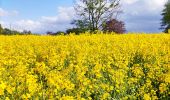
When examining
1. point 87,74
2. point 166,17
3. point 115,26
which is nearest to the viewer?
point 87,74

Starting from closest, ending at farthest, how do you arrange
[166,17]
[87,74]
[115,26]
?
[87,74]
[115,26]
[166,17]

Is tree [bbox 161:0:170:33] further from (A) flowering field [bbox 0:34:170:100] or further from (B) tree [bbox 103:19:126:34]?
(A) flowering field [bbox 0:34:170:100]

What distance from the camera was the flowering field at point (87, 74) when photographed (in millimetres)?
6436

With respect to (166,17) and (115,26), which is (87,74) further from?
(166,17)

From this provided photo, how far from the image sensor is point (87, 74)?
8883mm

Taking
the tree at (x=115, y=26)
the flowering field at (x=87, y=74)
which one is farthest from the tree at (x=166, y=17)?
the flowering field at (x=87, y=74)

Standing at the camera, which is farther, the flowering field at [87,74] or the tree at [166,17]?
the tree at [166,17]

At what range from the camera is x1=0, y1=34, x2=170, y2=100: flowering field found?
6.44 meters

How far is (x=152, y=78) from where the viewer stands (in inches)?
356

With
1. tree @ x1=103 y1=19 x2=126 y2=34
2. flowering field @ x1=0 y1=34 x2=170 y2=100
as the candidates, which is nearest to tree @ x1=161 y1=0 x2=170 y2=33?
tree @ x1=103 y1=19 x2=126 y2=34

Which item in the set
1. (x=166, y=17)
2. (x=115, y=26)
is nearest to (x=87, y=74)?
(x=115, y=26)

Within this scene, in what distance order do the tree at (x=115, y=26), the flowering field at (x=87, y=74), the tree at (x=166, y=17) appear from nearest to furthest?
the flowering field at (x=87, y=74)
the tree at (x=115, y=26)
the tree at (x=166, y=17)

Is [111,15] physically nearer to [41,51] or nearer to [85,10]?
[85,10]

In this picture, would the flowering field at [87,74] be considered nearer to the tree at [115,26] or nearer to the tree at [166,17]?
the tree at [115,26]
